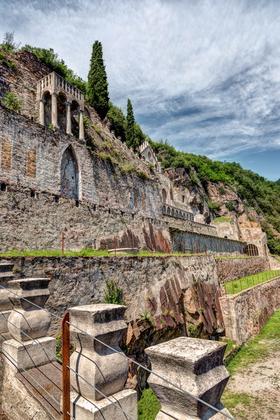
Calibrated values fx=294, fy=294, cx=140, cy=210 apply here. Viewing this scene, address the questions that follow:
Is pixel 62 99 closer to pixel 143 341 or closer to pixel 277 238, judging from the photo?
pixel 143 341

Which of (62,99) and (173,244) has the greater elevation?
(62,99)

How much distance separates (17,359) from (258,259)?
3777cm

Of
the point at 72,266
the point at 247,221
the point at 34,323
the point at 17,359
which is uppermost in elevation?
the point at 247,221

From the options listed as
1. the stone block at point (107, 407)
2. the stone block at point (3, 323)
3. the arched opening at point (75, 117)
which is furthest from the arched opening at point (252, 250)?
the stone block at point (107, 407)

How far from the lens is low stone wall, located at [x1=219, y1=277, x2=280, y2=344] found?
1662cm

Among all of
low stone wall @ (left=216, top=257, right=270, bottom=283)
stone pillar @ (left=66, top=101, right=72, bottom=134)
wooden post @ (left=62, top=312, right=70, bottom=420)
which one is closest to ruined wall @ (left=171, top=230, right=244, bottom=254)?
low stone wall @ (left=216, top=257, right=270, bottom=283)

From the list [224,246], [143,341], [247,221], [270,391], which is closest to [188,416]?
[143,341]

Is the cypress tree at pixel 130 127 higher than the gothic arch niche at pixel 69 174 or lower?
higher

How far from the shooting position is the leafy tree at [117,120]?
3716 centimetres

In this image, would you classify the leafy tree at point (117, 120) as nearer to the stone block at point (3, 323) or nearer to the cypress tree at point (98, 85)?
the cypress tree at point (98, 85)

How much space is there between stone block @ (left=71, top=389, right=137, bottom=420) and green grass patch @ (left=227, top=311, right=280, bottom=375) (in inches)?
491

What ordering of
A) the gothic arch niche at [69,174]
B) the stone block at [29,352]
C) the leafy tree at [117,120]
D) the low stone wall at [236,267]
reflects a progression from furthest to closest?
1. the leafy tree at [117,120]
2. the low stone wall at [236,267]
3. the gothic arch niche at [69,174]
4. the stone block at [29,352]

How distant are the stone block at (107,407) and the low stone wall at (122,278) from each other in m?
Result: 5.07

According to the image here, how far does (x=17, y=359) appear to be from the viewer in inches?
149
